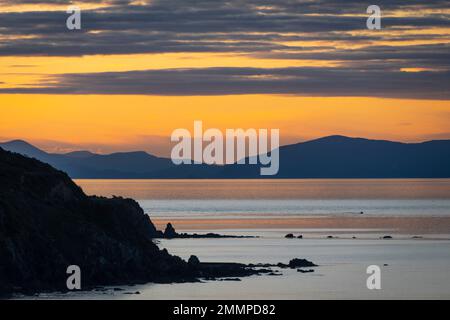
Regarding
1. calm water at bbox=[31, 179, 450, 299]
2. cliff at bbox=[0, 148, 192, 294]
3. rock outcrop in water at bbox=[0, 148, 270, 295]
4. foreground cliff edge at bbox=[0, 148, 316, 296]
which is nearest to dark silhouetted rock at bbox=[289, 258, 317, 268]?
calm water at bbox=[31, 179, 450, 299]

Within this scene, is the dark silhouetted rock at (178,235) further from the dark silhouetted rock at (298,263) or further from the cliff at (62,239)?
the cliff at (62,239)

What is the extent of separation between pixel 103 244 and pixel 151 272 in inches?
227

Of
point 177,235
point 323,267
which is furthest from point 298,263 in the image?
point 177,235

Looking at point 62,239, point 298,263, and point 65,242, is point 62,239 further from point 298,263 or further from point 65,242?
point 298,263

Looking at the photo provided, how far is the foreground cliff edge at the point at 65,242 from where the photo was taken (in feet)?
260

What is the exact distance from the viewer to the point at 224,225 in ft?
639

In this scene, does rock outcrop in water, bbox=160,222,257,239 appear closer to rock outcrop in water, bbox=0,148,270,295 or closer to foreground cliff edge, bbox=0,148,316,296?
rock outcrop in water, bbox=0,148,270,295

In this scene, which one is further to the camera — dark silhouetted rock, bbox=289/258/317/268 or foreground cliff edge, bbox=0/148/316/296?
dark silhouetted rock, bbox=289/258/317/268

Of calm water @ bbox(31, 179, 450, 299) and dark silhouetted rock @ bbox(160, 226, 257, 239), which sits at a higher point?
dark silhouetted rock @ bbox(160, 226, 257, 239)

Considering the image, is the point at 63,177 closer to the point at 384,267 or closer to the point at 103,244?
the point at 103,244

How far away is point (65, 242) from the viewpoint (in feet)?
279

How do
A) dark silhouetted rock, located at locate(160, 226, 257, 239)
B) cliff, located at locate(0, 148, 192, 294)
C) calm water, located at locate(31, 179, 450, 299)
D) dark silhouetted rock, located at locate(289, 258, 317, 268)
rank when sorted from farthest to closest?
1. dark silhouetted rock, located at locate(160, 226, 257, 239)
2. dark silhouetted rock, located at locate(289, 258, 317, 268)
3. calm water, located at locate(31, 179, 450, 299)
4. cliff, located at locate(0, 148, 192, 294)

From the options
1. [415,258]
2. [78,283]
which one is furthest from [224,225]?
[78,283]

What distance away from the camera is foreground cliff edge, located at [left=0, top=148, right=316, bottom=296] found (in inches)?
3115
